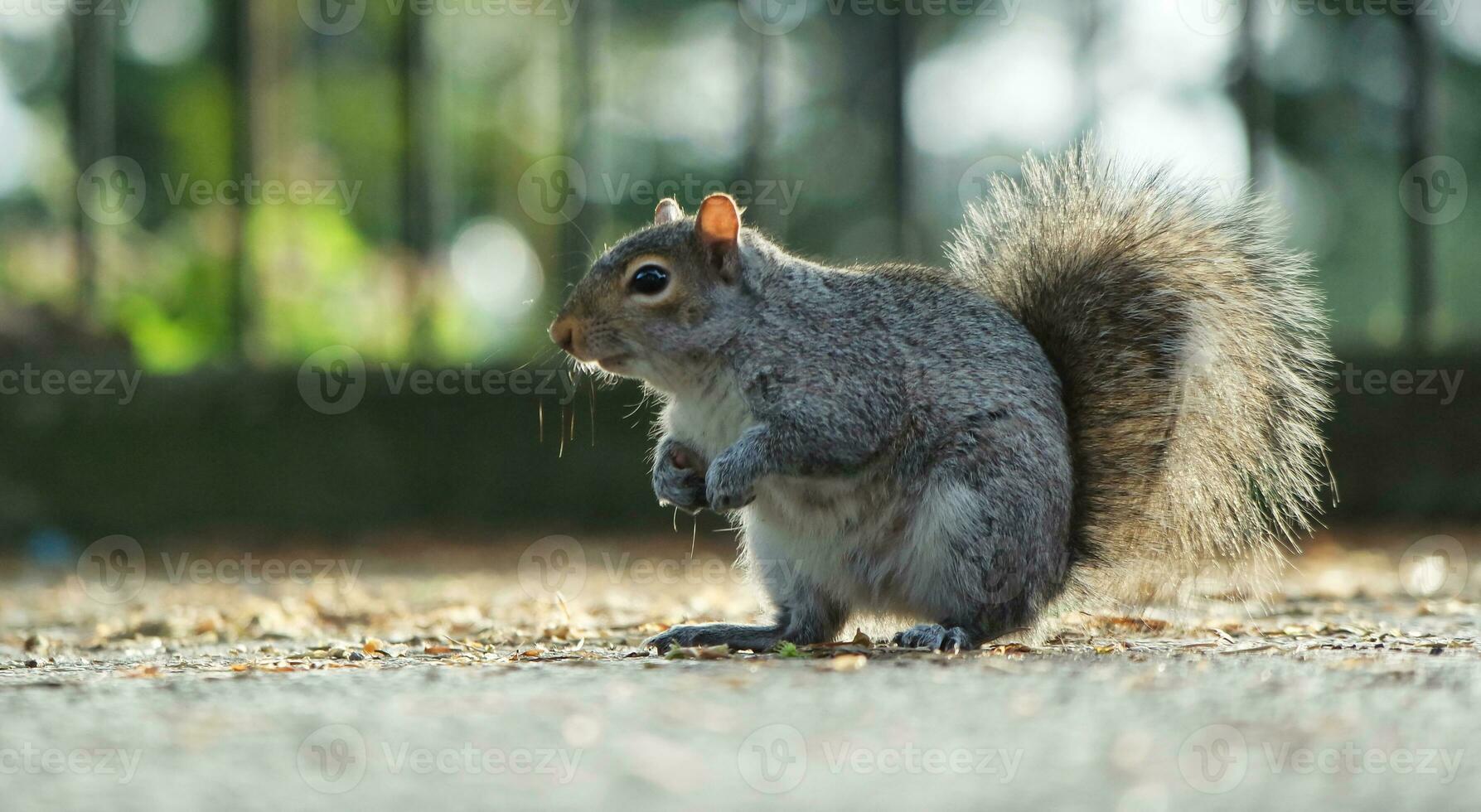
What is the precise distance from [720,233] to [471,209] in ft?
13.5

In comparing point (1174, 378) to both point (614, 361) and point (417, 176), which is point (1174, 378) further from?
point (417, 176)

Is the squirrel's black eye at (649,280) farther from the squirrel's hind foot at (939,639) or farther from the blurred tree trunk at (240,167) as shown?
the blurred tree trunk at (240,167)

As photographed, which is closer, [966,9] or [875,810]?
[875,810]

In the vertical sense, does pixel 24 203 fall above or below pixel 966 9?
below

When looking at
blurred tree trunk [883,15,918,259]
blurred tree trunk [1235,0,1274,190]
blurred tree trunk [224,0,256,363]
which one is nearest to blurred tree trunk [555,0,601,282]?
blurred tree trunk [883,15,918,259]

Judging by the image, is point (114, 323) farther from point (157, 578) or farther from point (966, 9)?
point (966, 9)

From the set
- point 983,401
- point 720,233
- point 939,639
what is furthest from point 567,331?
point 939,639

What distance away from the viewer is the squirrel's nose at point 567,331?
284cm

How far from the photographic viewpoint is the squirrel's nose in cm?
284

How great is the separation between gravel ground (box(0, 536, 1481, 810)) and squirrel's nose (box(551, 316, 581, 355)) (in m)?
0.59

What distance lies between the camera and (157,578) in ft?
18.7

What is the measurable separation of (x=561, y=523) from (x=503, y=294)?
1.12 meters

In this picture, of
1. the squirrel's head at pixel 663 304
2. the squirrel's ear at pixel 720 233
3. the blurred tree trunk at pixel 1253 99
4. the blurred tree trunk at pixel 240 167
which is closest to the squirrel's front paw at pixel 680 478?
the squirrel's head at pixel 663 304

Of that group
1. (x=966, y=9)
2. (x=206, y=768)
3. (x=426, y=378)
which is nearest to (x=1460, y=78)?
(x=966, y=9)
